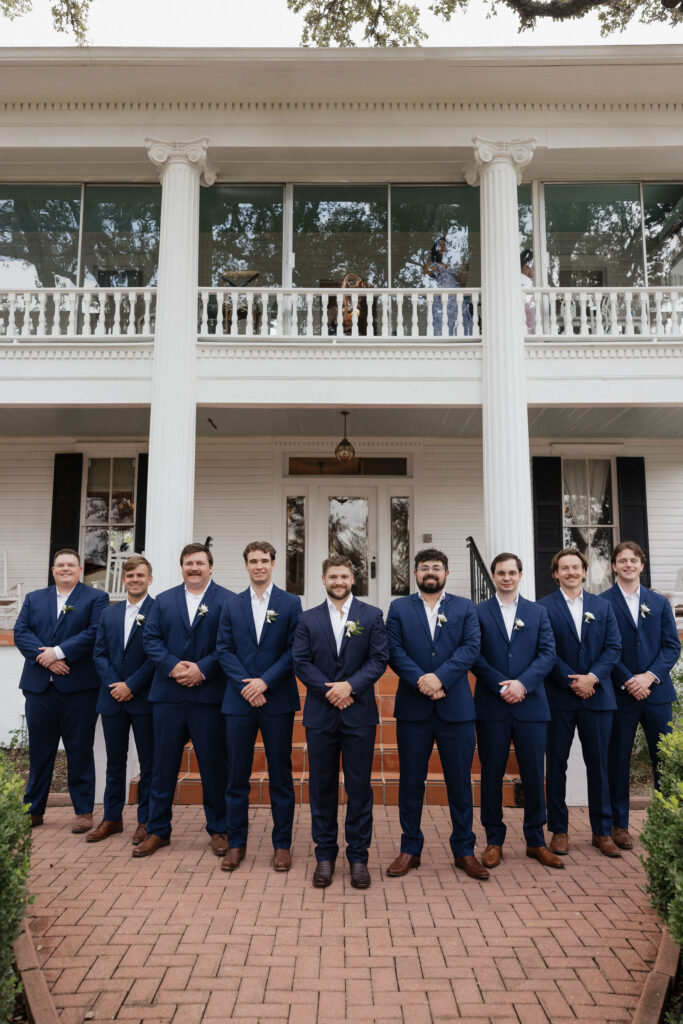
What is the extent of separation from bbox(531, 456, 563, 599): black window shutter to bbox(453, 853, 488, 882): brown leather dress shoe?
5.98 meters

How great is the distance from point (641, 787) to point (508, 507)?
304 centimetres

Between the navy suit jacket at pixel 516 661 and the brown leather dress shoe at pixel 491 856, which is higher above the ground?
the navy suit jacket at pixel 516 661

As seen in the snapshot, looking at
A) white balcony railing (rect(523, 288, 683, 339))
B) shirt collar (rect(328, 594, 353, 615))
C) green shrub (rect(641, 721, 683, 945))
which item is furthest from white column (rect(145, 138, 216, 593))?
green shrub (rect(641, 721, 683, 945))

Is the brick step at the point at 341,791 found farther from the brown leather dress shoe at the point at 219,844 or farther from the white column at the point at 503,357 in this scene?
the white column at the point at 503,357

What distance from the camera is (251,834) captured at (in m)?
5.09

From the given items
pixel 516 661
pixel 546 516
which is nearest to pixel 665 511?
pixel 546 516

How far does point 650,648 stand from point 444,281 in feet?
17.9

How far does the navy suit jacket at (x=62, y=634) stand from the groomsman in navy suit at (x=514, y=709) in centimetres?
276

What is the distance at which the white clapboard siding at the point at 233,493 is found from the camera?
10273 mm

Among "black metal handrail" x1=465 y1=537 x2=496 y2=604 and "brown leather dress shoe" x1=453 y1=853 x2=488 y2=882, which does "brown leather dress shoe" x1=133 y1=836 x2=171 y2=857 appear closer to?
"brown leather dress shoe" x1=453 y1=853 x2=488 y2=882

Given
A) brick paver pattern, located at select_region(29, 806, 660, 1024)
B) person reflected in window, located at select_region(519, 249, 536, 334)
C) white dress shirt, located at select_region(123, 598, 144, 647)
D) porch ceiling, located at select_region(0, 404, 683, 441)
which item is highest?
person reflected in window, located at select_region(519, 249, 536, 334)

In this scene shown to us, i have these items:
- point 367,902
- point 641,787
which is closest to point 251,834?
point 367,902

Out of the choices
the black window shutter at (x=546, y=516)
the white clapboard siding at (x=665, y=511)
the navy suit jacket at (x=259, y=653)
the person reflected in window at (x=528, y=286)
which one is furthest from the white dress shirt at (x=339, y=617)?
the white clapboard siding at (x=665, y=511)

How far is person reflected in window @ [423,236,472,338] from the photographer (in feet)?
27.8
